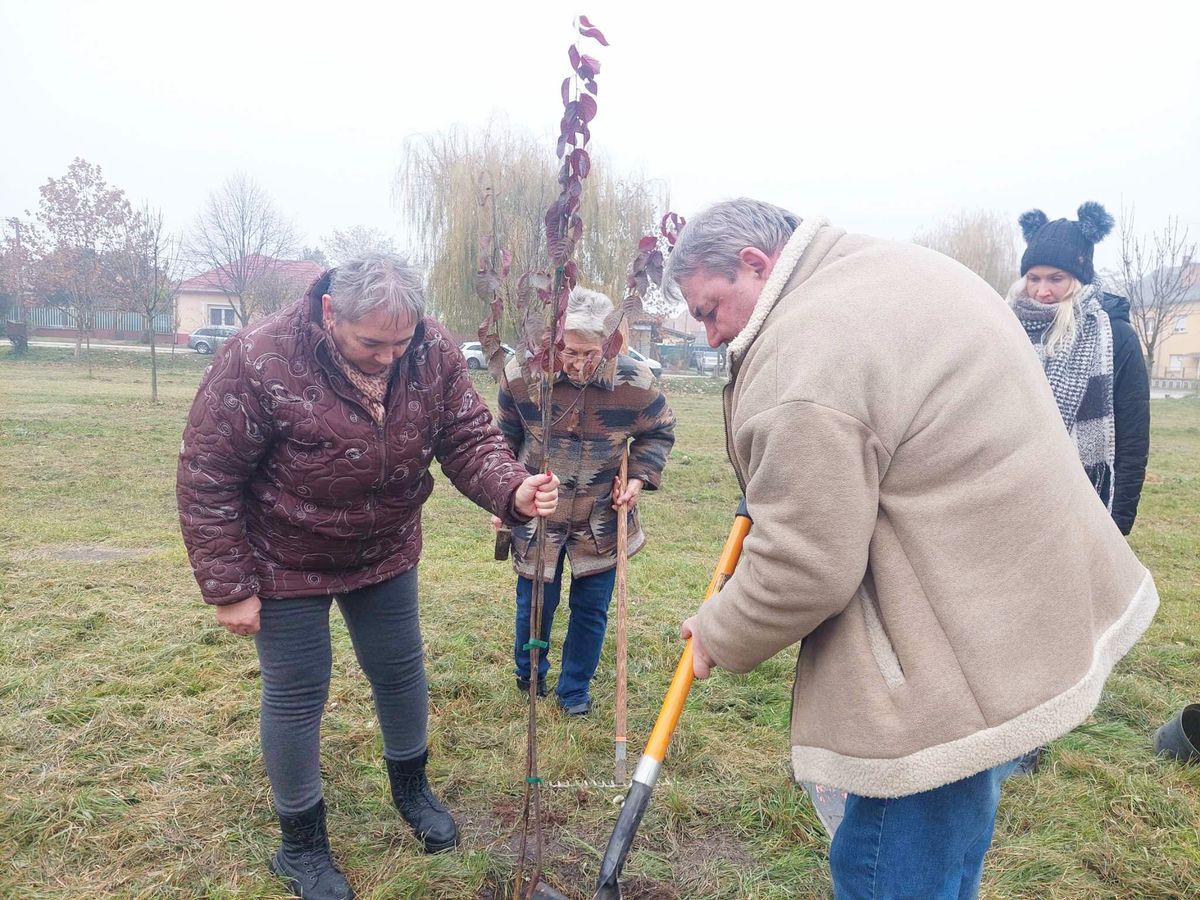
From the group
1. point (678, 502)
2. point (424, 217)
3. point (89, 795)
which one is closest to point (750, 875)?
point (89, 795)

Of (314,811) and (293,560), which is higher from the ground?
(293,560)

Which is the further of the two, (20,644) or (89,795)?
(20,644)

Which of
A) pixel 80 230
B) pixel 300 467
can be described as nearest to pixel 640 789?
pixel 300 467

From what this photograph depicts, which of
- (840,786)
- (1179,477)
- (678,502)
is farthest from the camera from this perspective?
(1179,477)

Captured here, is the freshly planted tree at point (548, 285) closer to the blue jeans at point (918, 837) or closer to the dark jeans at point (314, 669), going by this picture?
the dark jeans at point (314, 669)

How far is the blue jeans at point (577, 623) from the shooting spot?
11.5 ft

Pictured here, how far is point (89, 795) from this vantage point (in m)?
2.82

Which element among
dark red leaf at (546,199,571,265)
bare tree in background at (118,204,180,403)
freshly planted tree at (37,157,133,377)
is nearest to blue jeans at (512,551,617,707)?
dark red leaf at (546,199,571,265)

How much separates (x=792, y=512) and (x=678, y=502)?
7127mm

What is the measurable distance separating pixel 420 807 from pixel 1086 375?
275 centimetres

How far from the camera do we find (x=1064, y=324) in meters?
3.04

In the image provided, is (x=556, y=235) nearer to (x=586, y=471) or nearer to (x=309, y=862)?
(x=586, y=471)

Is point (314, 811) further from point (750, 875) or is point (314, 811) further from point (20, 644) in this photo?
point (20, 644)

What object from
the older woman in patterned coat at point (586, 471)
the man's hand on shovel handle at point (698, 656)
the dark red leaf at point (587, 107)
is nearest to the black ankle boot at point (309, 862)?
the older woman in patterned coat at point (586, 471)
